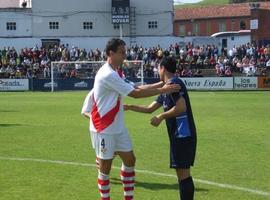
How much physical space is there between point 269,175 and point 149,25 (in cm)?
6078

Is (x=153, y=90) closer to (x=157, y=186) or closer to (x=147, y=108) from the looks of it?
(x=147, y=108)

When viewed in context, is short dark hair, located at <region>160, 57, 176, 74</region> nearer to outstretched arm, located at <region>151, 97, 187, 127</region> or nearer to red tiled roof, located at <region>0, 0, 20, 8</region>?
outstretched arm, located at <region>151, 97, 187, 127</region>

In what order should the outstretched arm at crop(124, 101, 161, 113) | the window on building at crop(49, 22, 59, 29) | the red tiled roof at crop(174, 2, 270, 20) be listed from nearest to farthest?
the outstretched arm at crop(124, 101, 161, 113)
the window on building at crop(49, 22, 59, 29)
the red tiled roof at crop(174, 2, 270, 20)

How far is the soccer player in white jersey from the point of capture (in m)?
7.46

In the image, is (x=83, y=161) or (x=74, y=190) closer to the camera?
(x=74, y=190)

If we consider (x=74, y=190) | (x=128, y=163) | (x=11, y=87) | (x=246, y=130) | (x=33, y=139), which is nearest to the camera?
(x=128, y=163)

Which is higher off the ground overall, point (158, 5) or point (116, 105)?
point (158, 5)

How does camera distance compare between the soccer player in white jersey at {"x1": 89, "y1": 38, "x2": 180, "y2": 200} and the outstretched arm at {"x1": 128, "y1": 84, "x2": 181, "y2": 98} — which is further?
the soccer player in white jersey at {"x1": 89, "y1": 38, "x2": 180, "y2": 200}

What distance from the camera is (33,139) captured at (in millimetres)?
15766

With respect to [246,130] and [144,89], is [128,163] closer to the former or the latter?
[144,89]

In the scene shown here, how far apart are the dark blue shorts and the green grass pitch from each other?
4.42ft

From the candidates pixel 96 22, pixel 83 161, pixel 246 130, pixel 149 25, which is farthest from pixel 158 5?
pixel 83 161

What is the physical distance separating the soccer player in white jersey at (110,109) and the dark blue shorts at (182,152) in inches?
24.6

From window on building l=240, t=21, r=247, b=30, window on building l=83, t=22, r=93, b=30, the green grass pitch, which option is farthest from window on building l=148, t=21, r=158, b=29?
the green grass pitch
